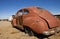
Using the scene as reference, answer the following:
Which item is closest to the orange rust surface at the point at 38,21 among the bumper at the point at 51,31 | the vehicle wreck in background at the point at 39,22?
the vehicle wreck in background at the point at 39,22

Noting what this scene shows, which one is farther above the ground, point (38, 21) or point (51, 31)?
point (38, 21)

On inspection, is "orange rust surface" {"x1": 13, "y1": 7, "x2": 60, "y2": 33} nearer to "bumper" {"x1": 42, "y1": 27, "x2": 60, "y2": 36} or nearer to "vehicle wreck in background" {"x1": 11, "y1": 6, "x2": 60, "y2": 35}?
"vehicle wreck in background" {"x1": 11, "y1": 6, "x2": 60, "y2": 35}

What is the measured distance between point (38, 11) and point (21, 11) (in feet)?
4.60

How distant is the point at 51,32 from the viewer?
21.2 ft

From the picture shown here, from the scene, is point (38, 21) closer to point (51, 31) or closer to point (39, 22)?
point (39, 22)

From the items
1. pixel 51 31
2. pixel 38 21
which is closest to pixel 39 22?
pixel 38 21

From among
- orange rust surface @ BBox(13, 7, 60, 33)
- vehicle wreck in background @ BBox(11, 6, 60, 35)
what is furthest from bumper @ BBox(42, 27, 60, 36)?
orange rust surface @ BBox(13, 7, 60, 33)

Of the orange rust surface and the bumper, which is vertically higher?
the orange rust surface

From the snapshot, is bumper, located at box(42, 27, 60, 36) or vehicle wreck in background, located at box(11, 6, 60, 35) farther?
vehicle wreck in background, located at box(11, 6, 60, 35)

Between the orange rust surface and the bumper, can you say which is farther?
the orange rust surface

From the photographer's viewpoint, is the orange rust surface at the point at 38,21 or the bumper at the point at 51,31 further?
the orange rust surface at the point at 38,21

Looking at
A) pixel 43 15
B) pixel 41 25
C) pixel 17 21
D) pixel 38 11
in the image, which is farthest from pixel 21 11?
pixel 41 25

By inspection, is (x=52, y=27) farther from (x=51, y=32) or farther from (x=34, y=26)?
(x=34, y=26)

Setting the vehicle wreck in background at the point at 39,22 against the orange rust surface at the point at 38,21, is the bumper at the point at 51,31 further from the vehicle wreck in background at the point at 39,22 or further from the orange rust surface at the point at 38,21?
the orange rust surface at the point at 38,21
